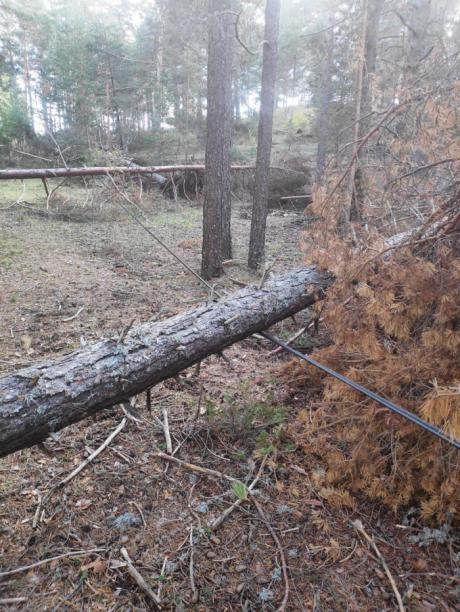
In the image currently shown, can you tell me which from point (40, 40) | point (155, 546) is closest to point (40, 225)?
point (155, 546)

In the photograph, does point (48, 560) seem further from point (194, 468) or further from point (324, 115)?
point (324, 115)

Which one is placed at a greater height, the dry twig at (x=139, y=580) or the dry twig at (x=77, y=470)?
the dry twig at (x=77, y=470)

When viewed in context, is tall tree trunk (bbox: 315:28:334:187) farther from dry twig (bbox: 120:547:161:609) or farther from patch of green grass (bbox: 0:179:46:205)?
dry twig (bbox: 120:547:161:609)

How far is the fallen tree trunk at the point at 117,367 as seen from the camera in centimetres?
187

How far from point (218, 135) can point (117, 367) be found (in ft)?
15.6

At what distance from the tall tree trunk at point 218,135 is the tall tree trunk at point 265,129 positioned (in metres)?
0.77

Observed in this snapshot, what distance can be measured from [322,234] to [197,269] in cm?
383

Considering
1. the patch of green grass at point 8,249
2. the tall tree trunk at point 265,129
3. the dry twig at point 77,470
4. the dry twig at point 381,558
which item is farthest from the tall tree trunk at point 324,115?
the dry twig at point 381,558

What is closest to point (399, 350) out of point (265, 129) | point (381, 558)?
point (381, 558)

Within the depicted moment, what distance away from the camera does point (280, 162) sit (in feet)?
46.5

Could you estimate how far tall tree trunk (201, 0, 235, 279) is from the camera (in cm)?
541

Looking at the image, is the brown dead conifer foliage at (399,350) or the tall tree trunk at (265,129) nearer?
the brown dead conifer foliage at (399,350)

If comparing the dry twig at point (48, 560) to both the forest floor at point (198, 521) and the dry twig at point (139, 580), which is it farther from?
the dry twig at point (139, 580)

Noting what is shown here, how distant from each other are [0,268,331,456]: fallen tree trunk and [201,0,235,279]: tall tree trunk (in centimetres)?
302
